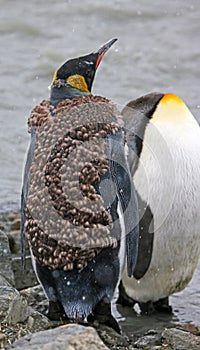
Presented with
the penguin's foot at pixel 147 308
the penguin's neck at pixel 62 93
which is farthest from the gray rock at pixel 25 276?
the penguin's neck at pixel 62 93

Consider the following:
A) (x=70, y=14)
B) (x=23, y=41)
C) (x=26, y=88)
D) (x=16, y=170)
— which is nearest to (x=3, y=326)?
(x=16, y=170)

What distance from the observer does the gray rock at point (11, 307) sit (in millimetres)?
3502

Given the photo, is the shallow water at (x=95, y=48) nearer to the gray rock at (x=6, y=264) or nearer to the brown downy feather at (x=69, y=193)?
the gray rock at (x=6, y=264)

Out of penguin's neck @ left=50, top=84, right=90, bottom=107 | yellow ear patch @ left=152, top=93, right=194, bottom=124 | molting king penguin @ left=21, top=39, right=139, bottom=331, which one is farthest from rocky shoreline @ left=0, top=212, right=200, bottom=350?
yellow ear patch @ left=152, top=93, right=194, bottom=124

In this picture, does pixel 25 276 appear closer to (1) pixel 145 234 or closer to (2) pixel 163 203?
(1) pixel 145 234

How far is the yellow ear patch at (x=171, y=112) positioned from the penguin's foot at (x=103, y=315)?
1.46 meters

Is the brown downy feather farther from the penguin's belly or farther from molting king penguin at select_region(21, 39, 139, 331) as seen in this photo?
the penguin's belly

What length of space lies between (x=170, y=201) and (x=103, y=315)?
1.06m

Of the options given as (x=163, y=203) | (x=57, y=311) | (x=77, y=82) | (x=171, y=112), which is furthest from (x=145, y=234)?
(x=77, y=82)

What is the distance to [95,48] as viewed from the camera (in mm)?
11844

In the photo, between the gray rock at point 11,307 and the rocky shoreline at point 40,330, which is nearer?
the rocky shoreline at point 40,330

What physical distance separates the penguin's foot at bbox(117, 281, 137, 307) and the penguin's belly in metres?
0.05

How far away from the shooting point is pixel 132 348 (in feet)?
12.8

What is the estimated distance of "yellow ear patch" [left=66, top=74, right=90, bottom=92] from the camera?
14.1ft
